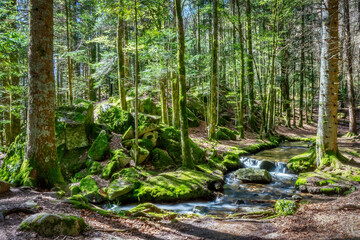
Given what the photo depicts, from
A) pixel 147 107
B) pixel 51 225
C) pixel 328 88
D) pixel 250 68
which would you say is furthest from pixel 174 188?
pixel 250 68

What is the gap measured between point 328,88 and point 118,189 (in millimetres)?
9049

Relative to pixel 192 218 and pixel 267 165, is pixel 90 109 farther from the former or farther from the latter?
pixel 267 165

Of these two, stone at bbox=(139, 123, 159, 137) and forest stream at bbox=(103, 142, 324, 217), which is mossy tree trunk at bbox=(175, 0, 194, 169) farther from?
forest stream at bbox=(103, 142, 324, 217)

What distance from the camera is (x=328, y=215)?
5.23 metres

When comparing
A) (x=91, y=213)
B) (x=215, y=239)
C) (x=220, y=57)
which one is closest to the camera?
(x=215, y=239)

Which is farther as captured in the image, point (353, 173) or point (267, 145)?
point (267, 145)

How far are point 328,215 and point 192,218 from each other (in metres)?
3.30

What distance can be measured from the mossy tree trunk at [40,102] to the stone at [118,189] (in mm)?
2147

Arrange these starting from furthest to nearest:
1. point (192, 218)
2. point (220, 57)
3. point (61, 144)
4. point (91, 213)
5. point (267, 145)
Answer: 1. point (220, 57)
2. point (267, 145)
3. point (61, 144)
4. point (192, 218)
5. point (91, 213)

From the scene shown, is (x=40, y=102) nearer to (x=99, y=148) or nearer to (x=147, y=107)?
(x=99, y=148)

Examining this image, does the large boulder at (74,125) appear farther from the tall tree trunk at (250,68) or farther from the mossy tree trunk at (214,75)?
the tall tree trunk at (250,68)

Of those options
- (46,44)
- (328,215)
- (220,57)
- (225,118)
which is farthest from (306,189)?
(220,57)

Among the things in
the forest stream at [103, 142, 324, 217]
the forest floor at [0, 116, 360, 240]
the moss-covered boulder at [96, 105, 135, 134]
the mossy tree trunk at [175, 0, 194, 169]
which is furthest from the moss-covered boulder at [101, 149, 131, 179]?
the forest floor at [0, 116, 360, 240]

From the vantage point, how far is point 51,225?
132 inches
